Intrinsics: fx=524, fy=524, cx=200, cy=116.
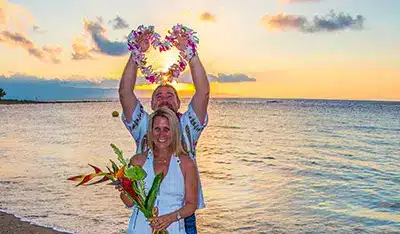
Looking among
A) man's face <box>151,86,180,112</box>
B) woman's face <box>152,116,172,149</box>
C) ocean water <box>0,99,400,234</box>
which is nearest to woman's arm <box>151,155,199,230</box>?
woman's face <box>152,116,172,149</box>

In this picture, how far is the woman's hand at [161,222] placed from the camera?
3598 mm

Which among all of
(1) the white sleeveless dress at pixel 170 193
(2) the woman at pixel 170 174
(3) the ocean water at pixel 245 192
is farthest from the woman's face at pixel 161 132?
(3) the ocean water at pixel 245 192

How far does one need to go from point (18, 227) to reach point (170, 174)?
21.9 ft

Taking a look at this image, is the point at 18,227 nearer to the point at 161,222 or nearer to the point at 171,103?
the point at 171,103

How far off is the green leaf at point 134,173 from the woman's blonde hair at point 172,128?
13.5 inches

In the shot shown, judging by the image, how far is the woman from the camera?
366cm

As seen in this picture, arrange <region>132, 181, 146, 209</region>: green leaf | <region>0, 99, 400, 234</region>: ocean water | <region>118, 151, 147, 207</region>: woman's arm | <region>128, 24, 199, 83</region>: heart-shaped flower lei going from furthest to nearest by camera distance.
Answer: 1. <region>0, 99, 400, 234</region>: ocean water
2. <region>128, 24, 199, 83</region>: heart-shaped flower lei
3. <region>118, 151, 147, 207</region>: woman's arm
4. <region>132, 181, 146, 209</region>: green leaf

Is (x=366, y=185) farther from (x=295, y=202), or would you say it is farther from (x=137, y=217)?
(x=137, y=217)

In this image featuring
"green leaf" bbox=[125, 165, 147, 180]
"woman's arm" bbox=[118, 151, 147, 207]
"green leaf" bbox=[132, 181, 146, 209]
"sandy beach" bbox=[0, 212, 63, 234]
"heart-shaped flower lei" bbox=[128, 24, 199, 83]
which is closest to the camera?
"green leaf" bbox=[125, 165, 147, 180]

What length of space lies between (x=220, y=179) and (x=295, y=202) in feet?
12.2

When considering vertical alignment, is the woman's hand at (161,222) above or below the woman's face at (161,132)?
below

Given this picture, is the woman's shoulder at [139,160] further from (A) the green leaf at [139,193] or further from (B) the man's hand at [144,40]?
(B) the man's hand at [144,40]

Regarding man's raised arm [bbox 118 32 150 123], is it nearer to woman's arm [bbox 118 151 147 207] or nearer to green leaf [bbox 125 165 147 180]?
woman's arm [bbox 118 151 147 207]

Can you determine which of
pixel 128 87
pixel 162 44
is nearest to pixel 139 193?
pixel 128 87
